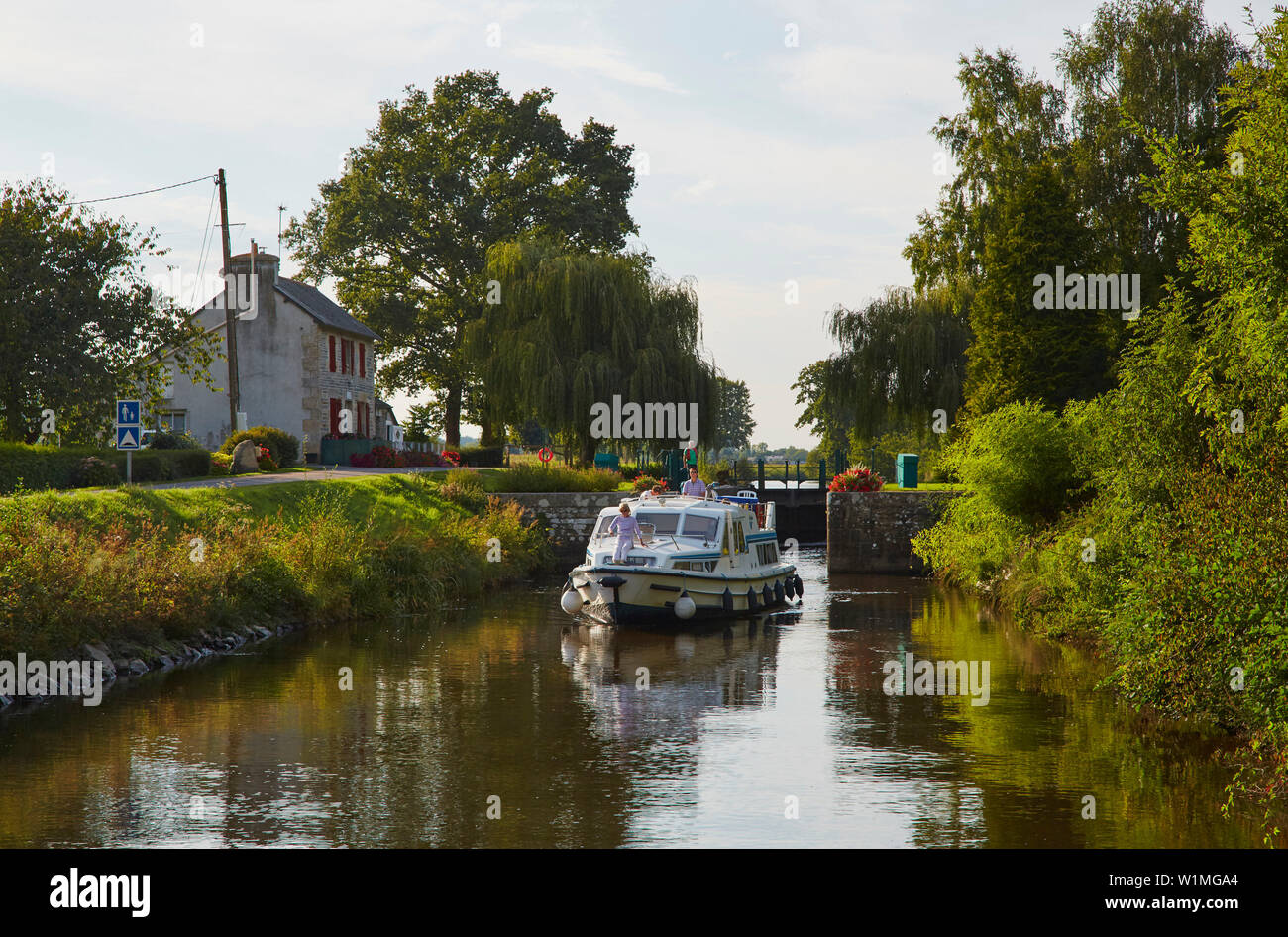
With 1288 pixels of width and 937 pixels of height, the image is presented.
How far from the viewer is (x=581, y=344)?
4456cm

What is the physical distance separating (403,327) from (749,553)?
3448 centimetres

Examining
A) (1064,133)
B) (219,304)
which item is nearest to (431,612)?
(1064,133)

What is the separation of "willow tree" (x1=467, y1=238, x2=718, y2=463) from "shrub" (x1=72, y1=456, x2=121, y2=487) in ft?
50.0

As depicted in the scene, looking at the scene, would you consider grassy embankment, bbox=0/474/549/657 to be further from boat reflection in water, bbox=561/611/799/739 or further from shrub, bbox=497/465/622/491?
boat reflection in water, bbox=561/611/799/739

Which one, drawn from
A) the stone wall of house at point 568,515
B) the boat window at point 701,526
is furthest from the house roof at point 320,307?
the boat window at point 701,526

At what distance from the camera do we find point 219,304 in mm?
52969

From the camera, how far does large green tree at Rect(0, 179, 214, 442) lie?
3253cm

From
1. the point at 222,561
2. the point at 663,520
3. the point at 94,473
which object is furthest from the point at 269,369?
the point at 222,561

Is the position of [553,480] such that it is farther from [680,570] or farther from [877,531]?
[680,570]

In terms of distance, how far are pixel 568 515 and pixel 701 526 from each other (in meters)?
13.9

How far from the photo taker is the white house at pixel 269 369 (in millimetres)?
52250

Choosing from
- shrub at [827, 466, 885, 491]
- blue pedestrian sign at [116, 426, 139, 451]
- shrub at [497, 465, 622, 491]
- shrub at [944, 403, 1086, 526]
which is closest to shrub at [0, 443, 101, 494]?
blue pedestrian sign at [116, 426, 139, 451]

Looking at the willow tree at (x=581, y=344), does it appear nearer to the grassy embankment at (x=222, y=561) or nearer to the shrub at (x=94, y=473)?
the grassy embankment at (x=222, y=561)
